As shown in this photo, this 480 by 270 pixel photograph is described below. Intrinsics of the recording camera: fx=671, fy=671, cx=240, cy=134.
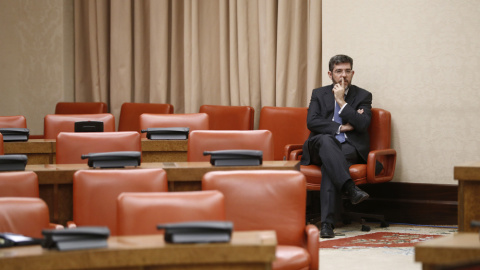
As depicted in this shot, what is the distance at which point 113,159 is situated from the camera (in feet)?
11.4

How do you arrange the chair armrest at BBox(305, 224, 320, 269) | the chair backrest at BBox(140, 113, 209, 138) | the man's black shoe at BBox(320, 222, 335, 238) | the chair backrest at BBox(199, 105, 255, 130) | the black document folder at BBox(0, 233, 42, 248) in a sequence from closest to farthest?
the black document folder at BBox(0, 233, 42, 248), the chair armrest at BBox(305, 224, 320, 269), the man's black shoe at BBox(320, 222, 335, 238), the chair backrest at BBox(140, 113, 209, 138), the chair backrest at BBox(199, 105, 255, 130)

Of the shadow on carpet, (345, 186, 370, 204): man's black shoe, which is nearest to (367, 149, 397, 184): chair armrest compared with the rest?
(345, 186, 370, 204): man's black shoe

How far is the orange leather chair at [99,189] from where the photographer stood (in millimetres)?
3154

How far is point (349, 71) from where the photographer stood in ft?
18.2

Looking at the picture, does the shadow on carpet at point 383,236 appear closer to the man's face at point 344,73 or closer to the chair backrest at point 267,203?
the man's face at point 344,73

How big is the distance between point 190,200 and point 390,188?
3.48 metres

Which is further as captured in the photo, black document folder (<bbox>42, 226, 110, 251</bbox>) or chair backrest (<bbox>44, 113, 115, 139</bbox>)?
chair backrest (<bbox>44, 113, 115, 139</bbox>)

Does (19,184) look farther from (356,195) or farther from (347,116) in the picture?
(347,116)

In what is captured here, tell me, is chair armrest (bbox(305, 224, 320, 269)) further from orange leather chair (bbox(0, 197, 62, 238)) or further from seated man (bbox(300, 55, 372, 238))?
seated man (bbox(300, 55, 372, 238))

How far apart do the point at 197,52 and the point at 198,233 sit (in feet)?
17.4

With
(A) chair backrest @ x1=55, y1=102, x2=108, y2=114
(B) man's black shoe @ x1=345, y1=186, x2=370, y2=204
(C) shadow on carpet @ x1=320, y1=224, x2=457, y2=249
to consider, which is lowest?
(C) shadow on carpet @ x1=320, y1=224, x2=457, y2=249

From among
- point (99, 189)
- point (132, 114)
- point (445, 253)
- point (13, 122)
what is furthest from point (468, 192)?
point (132, 114)

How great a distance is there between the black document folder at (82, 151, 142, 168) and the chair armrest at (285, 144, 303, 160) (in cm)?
219

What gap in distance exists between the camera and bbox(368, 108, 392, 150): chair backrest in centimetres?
555
